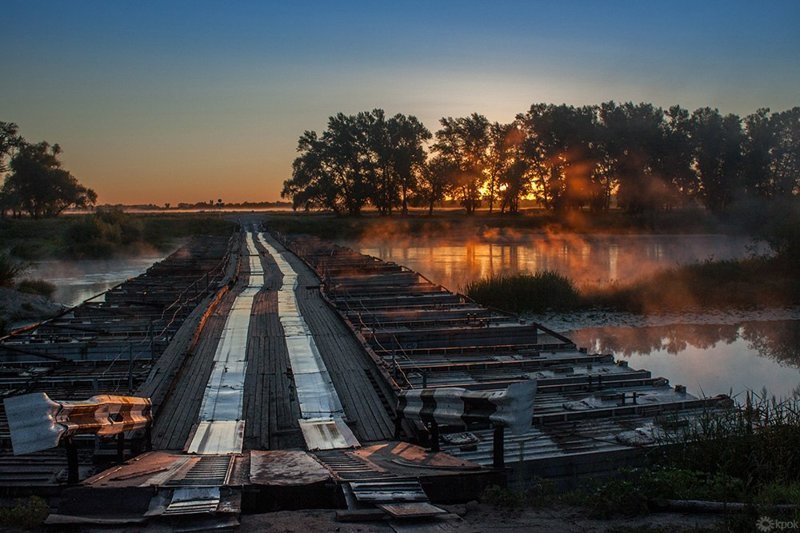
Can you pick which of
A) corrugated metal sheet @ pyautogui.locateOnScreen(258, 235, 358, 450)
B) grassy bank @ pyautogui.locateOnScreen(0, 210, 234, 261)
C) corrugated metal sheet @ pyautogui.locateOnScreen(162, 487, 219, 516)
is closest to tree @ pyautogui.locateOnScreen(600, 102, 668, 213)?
grassy bank @ pyautogui.locateOnScreen(0, 210, 234, 261)

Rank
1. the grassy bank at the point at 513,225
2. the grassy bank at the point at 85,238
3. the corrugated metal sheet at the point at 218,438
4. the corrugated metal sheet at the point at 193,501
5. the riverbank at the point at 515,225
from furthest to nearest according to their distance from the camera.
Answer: the grassy bank at the point at 513,225, the riverbank at the point at 515,225, the grassy bank at the point at 85,238, the corrugated metal sheet at the point at 218,438, the corrugated metal sheet at the point at 193,501

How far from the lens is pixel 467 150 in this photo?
257 feet

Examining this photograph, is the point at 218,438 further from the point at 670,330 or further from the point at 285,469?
the point at 670,330

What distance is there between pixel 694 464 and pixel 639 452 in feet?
3.30

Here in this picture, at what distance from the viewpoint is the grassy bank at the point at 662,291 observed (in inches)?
923

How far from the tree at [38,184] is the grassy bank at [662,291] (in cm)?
6707

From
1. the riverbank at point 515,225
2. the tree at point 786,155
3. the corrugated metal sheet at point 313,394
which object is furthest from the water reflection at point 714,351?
the tree at point 786,155

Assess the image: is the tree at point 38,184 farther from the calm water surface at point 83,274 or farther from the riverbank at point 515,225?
the calm water surface at point 83,274

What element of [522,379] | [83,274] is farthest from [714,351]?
[83,274]

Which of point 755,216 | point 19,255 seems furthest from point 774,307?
point 19,255

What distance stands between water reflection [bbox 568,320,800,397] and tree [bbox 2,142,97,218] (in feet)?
238

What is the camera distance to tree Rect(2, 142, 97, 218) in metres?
75.9

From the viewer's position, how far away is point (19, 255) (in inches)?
1700

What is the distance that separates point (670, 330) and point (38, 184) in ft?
246
